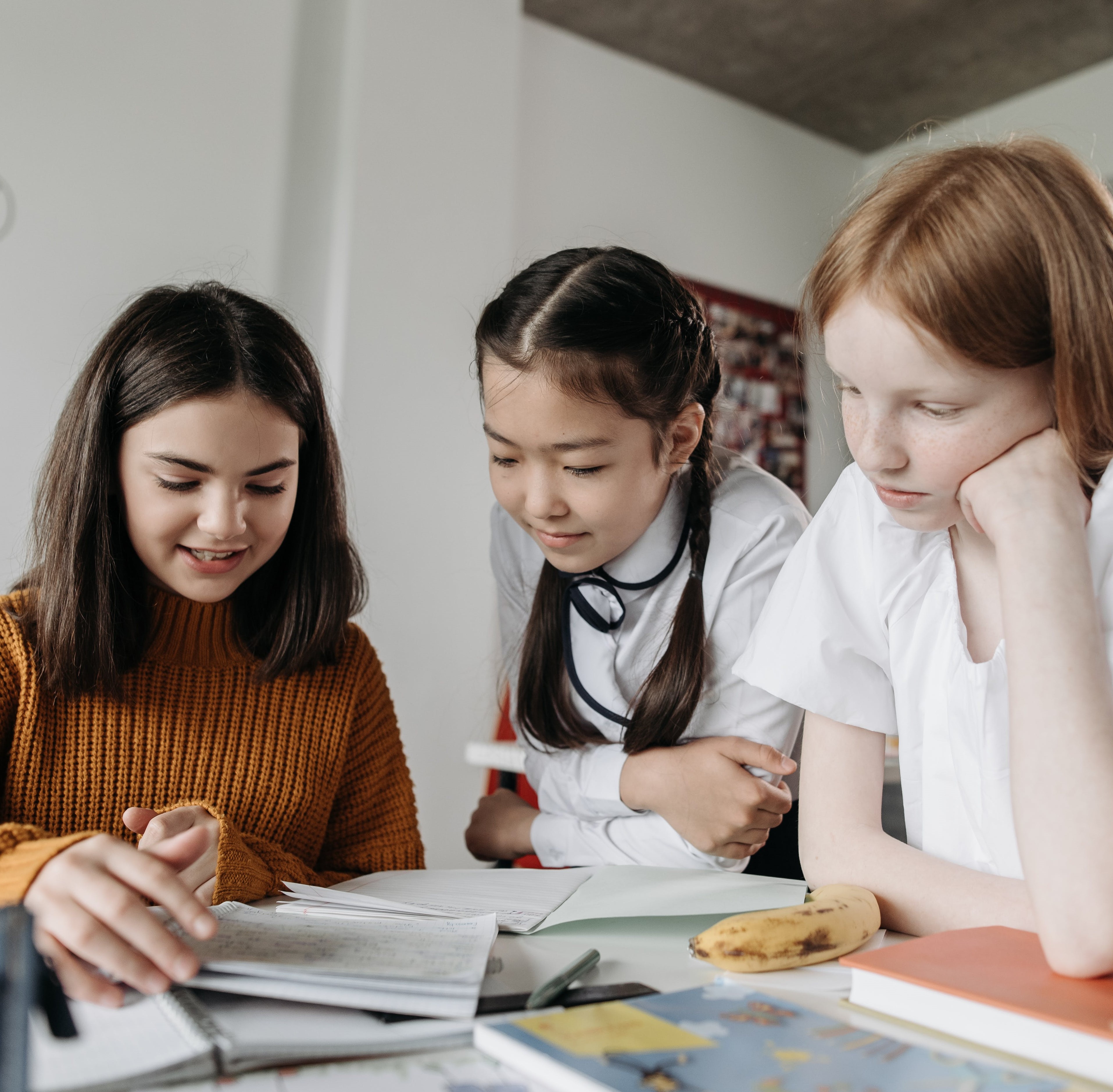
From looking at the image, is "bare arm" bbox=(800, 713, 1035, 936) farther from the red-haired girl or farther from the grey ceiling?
the grey ceiling

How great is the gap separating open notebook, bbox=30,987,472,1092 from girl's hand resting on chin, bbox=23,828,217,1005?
13mm

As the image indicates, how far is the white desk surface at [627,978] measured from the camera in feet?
1.50

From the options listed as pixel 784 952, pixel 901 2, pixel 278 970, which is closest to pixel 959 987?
pixel 784 952

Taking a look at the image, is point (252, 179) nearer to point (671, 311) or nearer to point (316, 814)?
point (671, 311)

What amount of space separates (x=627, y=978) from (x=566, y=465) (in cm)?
59

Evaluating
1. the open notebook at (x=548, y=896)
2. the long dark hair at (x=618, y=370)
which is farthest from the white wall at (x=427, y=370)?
the open notebook at (x=548, y=896)

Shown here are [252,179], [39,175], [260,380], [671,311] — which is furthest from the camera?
[252,179]

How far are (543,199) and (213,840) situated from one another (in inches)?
112

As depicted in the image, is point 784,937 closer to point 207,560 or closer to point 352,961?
point 352,961

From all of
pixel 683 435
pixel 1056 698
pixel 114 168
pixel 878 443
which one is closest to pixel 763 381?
pixel 114 168

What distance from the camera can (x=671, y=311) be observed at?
3.89 ft

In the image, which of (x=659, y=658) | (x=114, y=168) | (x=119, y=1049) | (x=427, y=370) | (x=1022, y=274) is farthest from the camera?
(x=427, y=370)

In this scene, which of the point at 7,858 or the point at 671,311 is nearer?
the point at 7,858

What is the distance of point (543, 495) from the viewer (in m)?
1.09
